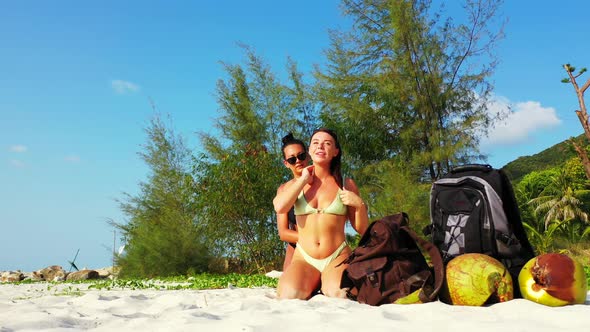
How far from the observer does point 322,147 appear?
4168 mm

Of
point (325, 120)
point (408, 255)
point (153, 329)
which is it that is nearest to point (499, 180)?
point (408, 255)

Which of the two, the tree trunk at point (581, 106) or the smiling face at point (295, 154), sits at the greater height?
the tree trunk at point (581, 106)

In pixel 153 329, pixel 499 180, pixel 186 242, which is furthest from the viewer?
pixel 186 242

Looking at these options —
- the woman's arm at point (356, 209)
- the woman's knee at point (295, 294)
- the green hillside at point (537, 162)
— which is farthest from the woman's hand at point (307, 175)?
the green hillside at point (537, 162)

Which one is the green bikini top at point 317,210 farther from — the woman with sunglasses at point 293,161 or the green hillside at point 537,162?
the green hillside at point 537,162

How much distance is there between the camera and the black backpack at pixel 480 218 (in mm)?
3695

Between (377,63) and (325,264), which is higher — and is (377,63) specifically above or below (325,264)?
above

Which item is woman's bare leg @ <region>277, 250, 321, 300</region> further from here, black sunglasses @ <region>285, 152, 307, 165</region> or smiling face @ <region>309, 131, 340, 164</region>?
black sunglasses @ <region>285, 152, 307, 165</region>

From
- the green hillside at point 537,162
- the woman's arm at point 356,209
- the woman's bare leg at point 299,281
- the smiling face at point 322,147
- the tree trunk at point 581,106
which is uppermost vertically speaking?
the green hillside at point 537,162

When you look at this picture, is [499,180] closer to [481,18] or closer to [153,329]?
[153,329]

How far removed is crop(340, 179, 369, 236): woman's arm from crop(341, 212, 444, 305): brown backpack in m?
0.38

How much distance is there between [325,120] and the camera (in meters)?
13.5

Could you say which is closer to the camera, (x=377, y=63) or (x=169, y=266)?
(x=169, y=266)

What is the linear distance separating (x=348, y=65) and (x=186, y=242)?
6150mm
